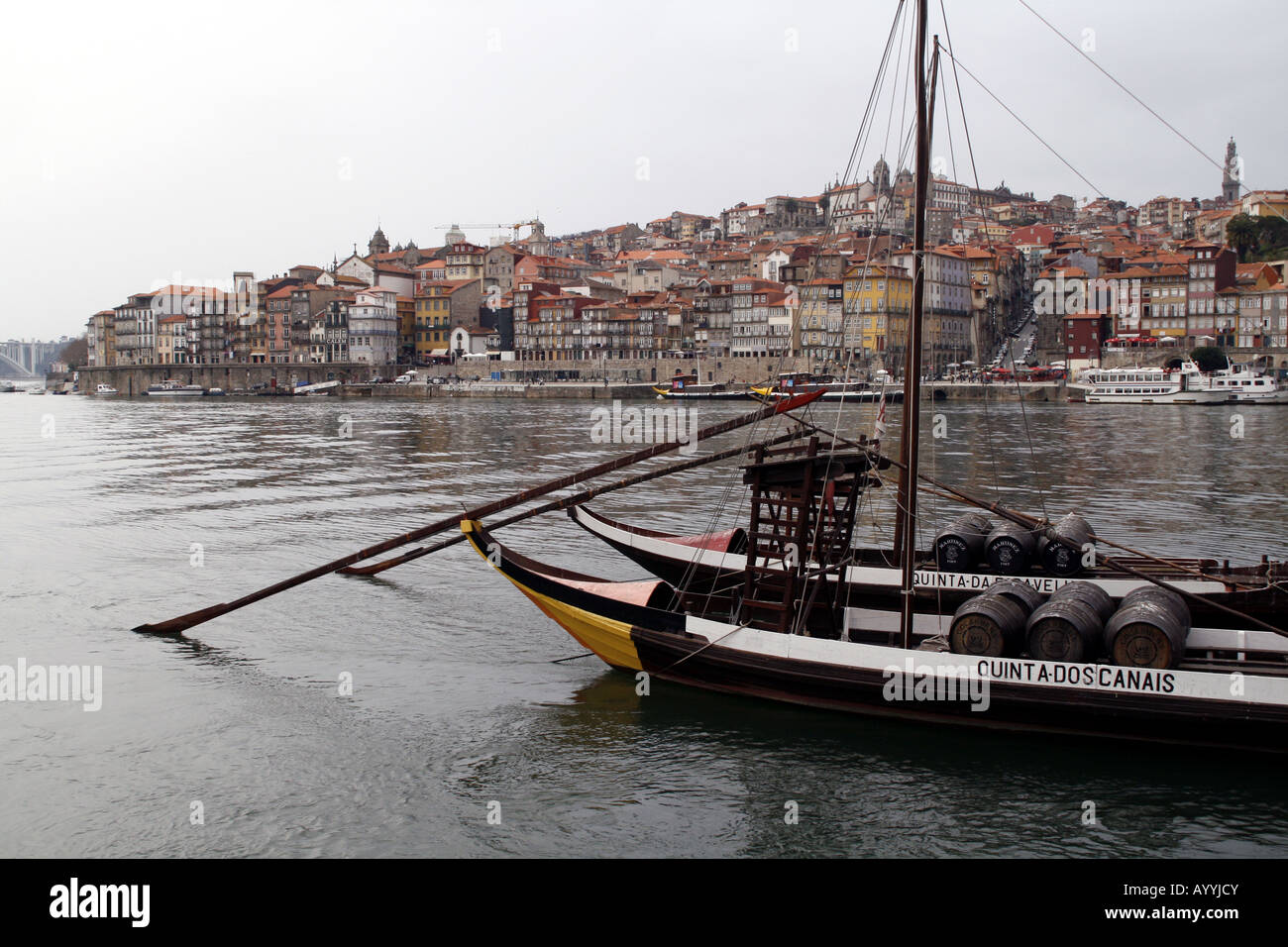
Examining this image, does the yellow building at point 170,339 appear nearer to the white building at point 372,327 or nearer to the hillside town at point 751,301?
the hillside town at point 751,301

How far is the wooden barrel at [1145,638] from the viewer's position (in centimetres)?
920

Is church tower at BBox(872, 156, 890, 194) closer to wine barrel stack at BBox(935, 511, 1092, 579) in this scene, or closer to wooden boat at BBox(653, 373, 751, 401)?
wine barrel stack at BBox(935, 511, 1092, 579)

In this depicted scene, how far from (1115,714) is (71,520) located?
2161 cm

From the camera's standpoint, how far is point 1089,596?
10055 millimetres

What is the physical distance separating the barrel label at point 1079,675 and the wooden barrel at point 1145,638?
0.19 meters

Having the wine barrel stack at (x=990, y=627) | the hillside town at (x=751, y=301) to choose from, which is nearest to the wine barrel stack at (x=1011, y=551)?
the wine barrel stack at (x=990, y=627)

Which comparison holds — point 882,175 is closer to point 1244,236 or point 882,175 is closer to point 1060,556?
point 1060,556

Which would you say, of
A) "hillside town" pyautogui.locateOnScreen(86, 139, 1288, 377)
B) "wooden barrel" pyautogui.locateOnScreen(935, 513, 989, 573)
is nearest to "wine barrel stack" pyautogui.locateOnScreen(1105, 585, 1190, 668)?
"wooden barrel" pyautogui.locateOnScreen(935, 513, 989, 573)

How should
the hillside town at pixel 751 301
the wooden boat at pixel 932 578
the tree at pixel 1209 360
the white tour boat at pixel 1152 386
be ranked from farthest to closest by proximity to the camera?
the hillside town at pixel 751 301 → the tree at pixel 1209 360 → the white tour boat at pixel 1152 386 → the wooden boat at pixel 932 578

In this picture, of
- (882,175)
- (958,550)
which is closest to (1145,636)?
(958,550)

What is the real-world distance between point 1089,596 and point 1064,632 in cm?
84
